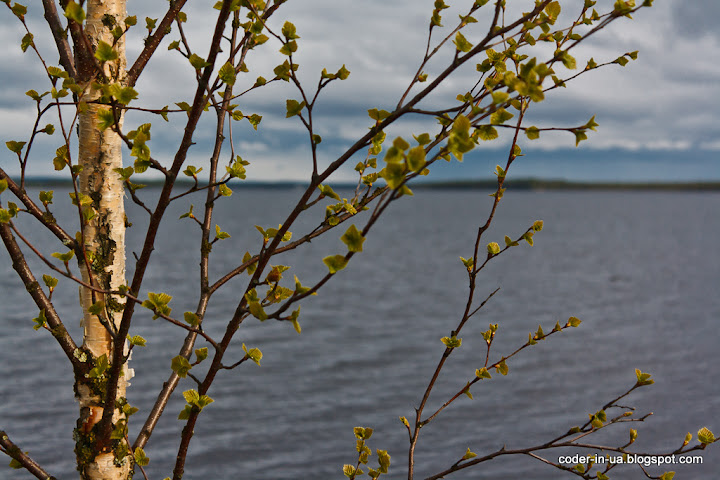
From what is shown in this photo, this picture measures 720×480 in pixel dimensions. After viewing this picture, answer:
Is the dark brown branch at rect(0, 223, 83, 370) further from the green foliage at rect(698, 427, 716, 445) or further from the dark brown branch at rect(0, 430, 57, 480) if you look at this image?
the green foliage at rect(698, 427, 716, 445)

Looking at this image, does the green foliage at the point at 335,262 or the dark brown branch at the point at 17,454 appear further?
the dark brown branch at the point at 17,454

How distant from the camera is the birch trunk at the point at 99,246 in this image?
231 centimetres

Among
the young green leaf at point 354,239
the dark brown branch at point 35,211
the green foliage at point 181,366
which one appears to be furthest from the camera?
the dark brown branch at point 35,211

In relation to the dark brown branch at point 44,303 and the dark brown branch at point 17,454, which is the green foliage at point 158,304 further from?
the dark brown branch at point 17,454

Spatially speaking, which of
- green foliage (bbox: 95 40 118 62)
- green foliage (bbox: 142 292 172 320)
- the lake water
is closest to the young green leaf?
green foliage (bbox: 142 292 172 320)

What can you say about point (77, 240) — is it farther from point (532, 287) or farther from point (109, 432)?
point (532, 287)

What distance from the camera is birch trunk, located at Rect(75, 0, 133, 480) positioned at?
2.31 metres

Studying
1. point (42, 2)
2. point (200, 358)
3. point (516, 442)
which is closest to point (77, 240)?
point (200, 358)

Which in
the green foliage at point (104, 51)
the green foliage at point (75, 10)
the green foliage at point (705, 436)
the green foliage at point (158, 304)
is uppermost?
the green foliage at point (75, 10)

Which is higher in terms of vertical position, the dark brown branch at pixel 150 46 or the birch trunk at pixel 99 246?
the dark brown branch at pixel 150 46

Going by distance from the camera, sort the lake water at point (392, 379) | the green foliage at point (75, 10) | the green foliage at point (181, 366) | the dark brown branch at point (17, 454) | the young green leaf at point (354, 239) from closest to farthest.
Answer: the young green leaf at point (354, 239) < the green foliage at point (75, 10) < the green foliage at point (181, 366) < the dark brown branch at point (17, 454) < the lake water at point (392, 379)

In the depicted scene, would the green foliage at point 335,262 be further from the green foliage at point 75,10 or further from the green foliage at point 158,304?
the green foliage at point 75,10

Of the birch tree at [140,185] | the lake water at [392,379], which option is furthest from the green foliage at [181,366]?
the lake water at [392,379]

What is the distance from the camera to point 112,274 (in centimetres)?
235
